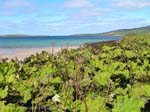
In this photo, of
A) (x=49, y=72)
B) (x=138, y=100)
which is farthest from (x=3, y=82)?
(x=138, y=100)

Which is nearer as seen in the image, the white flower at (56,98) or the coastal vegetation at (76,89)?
the coastal vegetation at (76,89)

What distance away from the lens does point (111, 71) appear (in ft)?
18.2

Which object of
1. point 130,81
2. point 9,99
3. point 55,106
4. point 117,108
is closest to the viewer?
point 117,108

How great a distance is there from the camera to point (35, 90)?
4.49 meters

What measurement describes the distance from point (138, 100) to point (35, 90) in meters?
1.17

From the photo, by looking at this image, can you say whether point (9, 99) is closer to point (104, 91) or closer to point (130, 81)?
point (104, 91)

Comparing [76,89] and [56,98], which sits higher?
→ [76,89]

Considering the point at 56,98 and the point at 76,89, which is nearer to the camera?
the point at 76,89

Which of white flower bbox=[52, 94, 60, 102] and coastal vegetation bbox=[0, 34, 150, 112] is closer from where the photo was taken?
coastal vegetation bbox=[0, 34, 150, 112]

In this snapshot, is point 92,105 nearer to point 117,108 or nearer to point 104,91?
point 117,108

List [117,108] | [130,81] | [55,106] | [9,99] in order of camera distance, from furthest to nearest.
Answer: [130,81]
[9,99]
[55,106]
[117,108]

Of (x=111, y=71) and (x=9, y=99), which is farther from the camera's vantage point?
(x=111, y=71)

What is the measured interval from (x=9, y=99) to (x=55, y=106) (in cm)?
60

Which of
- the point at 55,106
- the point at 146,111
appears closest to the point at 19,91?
the point at 55,106
